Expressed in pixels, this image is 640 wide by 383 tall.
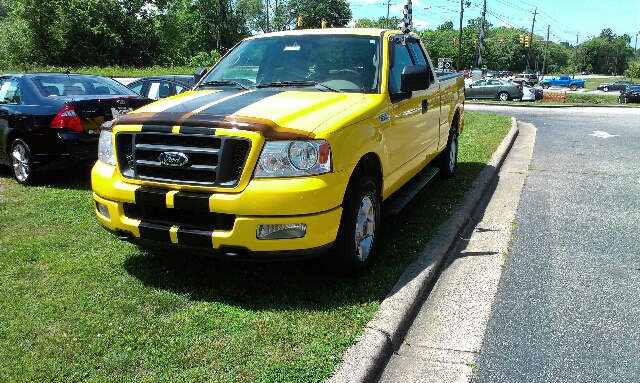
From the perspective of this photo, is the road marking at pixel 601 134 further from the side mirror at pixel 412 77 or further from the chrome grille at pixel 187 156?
the chrome grille at pixel 187 156

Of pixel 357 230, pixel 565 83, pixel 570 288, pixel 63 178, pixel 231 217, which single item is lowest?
pixel 570 288

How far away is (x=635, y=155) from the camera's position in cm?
1064

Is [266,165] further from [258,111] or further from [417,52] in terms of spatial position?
[417,52]

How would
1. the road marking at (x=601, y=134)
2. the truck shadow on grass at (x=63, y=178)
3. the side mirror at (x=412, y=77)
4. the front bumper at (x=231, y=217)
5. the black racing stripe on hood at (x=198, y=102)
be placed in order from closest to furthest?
the front bumper at (x=231, y=217) → the black racing stripe on hood at (x=198, y=102) → the side mirror at (x=412, y=77) → the truck shadow on grass at (x=63, y=178) → the road marking at (x=601, y=134)

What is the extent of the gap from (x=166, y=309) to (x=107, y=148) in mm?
1376

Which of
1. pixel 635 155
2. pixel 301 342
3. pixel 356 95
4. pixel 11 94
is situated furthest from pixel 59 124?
pixel 635 155

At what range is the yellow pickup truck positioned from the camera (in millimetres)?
3533

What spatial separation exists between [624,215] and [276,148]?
15.6 feet

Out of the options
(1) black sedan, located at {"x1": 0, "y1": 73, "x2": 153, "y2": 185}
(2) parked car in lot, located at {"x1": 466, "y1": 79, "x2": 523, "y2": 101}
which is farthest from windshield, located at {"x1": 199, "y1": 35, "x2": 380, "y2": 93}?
(2) parked car in lot, located at {"x1": 466, "y1": 79, "x2": 523, "y2": 101}

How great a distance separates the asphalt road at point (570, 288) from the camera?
3219 millimetres

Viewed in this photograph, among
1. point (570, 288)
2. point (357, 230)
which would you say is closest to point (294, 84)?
point (357, 230)

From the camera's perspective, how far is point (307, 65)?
4961 mm

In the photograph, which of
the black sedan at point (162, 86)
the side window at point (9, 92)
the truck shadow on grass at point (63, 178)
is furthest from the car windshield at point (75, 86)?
the black sedan at point (162, 86)

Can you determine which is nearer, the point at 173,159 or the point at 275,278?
the point at 173,159
